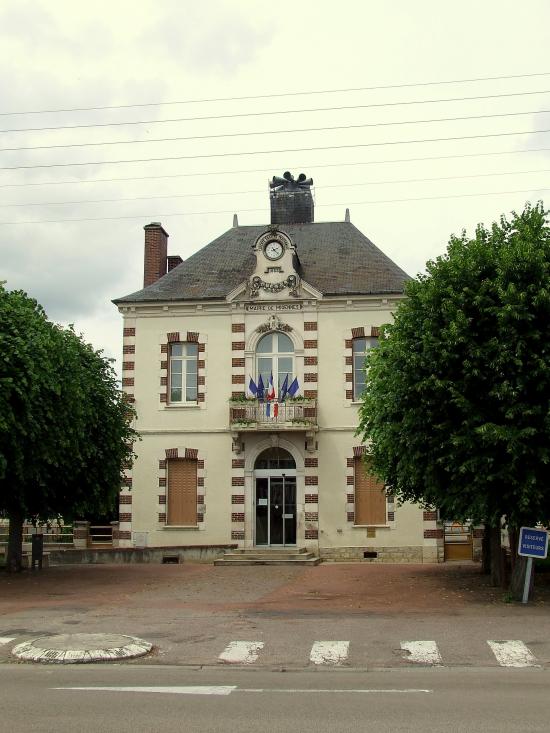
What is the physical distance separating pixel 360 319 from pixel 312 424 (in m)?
3.89

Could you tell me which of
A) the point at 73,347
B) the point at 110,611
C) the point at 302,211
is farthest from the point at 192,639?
the point at 302,211

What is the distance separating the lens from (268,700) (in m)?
8.38

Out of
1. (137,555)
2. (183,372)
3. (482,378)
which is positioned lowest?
(137,555)

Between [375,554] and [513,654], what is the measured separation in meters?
17.3

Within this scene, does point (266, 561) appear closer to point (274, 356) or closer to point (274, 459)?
point (274, 459)

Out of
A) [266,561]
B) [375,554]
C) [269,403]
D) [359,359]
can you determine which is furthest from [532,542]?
[359,359]

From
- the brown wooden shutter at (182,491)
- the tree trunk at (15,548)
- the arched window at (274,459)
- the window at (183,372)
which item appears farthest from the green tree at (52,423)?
the arched window at (274,459)

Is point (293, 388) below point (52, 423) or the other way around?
the other way around

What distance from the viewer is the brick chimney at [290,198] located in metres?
34.2

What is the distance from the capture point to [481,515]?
16.6 m

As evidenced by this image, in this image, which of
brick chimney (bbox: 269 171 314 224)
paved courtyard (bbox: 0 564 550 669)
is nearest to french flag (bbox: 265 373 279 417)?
paved courtyard (bbox: 0 564 550 669)

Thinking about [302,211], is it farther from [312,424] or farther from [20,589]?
[20,589]

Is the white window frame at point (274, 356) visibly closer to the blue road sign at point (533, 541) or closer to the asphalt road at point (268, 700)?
the blue road sign at point (533, 541)

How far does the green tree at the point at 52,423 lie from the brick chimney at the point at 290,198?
39.5 ft
